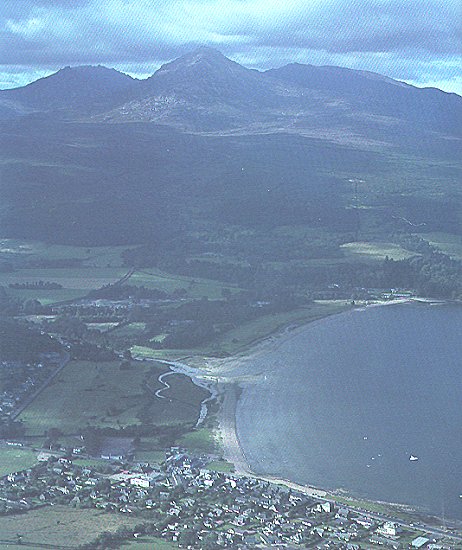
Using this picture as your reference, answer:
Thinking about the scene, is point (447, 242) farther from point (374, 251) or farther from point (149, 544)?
point (149, 544)

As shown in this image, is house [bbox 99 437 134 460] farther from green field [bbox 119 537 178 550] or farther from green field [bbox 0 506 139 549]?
green field [bbox 119 537 178 550]

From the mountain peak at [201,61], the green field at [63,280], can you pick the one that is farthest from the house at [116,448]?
the mountain peak at [201,61]

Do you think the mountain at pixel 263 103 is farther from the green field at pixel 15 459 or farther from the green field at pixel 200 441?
the green field at pixel 15 459

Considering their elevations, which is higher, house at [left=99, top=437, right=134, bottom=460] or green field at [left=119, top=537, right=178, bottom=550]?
green field at [left=119, top=537, right=178, bottom=550]

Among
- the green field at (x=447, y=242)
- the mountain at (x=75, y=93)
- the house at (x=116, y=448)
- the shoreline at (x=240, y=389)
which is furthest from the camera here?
the mountain at (x=75, y=93)

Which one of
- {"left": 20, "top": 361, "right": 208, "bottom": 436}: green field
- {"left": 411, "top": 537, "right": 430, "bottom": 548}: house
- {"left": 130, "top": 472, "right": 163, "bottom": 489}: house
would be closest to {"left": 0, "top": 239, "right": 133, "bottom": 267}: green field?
{"left": 20, "top": 361, "right": 208, "bottom": 436}: green field

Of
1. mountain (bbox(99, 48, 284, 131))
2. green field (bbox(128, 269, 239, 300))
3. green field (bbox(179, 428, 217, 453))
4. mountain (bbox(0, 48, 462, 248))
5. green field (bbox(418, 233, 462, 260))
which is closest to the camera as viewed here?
green field (bbox(179, 428, 217, 453))
